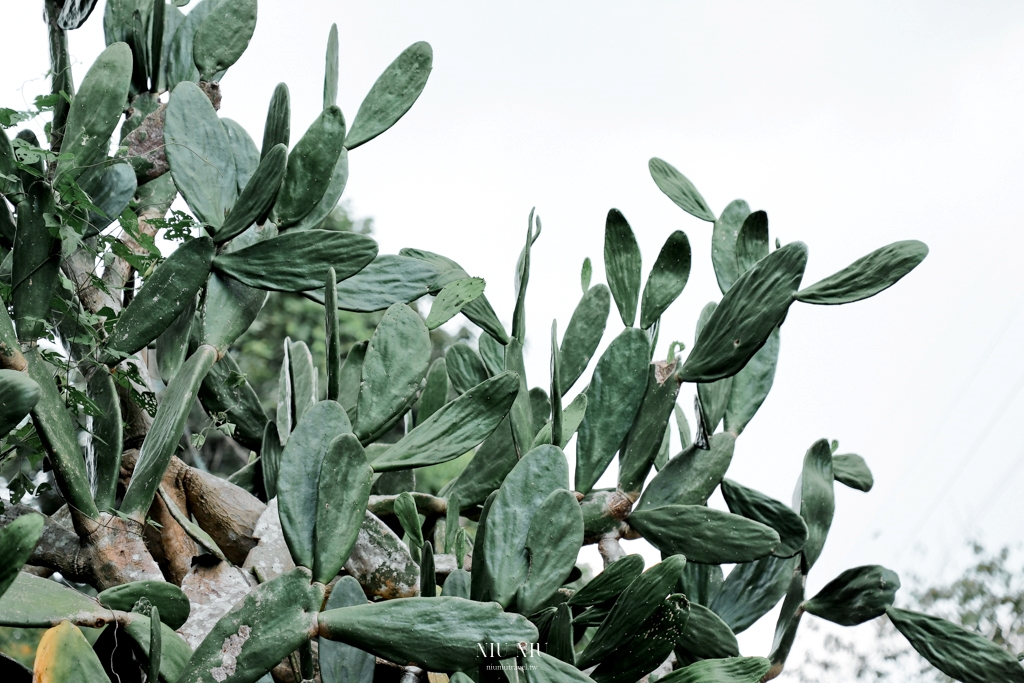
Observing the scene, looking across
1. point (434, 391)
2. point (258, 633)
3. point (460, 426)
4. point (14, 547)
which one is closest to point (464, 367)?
point (434, 391)

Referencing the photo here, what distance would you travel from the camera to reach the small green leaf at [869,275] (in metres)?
1.01

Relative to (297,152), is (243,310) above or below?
below

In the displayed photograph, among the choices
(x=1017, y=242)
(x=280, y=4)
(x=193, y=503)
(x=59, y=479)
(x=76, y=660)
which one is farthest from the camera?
(x=1017, y=242)

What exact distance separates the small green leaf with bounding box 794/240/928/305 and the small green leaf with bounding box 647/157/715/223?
23 centimetres

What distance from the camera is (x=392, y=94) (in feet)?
3.63

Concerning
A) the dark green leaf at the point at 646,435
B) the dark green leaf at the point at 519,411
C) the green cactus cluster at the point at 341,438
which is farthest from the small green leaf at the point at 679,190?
the dark green leaf at the point at 519,411

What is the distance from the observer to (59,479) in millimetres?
743

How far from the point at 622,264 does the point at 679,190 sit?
0.24 meters

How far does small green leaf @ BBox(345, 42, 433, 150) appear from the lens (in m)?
1.10

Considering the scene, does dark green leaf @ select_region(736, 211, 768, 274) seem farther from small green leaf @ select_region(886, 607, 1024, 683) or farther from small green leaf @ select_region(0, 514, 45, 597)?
small green leaf @ select_region(0, 514, 45, 597)

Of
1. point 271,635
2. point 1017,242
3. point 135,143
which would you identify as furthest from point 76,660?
point 1017,242

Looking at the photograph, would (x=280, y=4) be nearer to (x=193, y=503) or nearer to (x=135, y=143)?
(x=135, y=143)

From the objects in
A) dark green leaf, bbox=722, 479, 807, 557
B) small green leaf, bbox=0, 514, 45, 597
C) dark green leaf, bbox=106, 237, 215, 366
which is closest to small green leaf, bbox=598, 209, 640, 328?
dark green leaf, bbox=722, 479, 807, 557

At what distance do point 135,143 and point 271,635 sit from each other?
761mm
